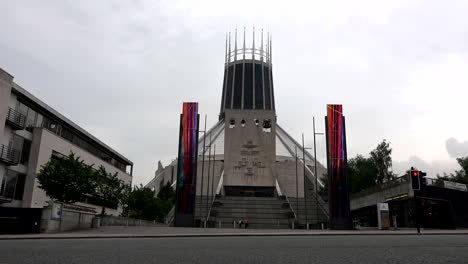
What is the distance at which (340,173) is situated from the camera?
33.8m

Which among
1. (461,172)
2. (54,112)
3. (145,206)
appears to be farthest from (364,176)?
(54,112)

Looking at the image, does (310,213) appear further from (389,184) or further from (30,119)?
(30,119)

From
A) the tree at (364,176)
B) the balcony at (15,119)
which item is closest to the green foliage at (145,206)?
the balcony at (15,119)

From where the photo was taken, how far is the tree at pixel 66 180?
87.5 feet

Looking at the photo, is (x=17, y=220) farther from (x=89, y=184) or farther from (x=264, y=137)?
(x=264, y=137)

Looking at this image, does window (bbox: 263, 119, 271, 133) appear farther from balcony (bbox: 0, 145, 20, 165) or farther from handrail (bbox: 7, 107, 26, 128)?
balcony (bbox: 0, 145, 20, 165)

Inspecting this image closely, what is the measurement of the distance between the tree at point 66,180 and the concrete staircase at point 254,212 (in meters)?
11.7

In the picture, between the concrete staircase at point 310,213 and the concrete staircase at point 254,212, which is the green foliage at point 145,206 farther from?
the concrete staircase at point 310,213

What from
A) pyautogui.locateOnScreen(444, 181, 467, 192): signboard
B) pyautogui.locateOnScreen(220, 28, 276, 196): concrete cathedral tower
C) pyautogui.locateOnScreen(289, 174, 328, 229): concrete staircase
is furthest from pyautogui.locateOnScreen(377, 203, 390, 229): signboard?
pyautogui.locateOnScreen(220, 28, 276, 196): concrete cathedral tower

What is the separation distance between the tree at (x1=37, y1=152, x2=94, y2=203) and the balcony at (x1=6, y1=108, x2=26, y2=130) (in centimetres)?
431

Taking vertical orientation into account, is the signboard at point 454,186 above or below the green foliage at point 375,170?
below

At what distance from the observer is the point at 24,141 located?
1232 inches

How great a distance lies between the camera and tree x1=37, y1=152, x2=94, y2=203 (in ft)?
87.5

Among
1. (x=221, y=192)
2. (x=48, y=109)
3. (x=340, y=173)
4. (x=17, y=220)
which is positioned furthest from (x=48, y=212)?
(x=221, y=192)
